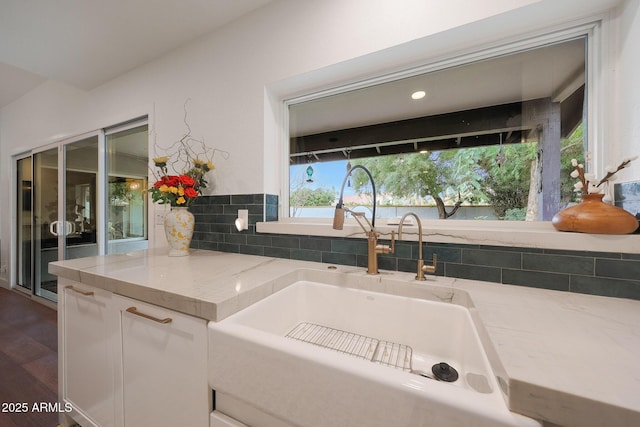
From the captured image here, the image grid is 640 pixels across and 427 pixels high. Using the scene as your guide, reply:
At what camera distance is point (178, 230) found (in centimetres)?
136

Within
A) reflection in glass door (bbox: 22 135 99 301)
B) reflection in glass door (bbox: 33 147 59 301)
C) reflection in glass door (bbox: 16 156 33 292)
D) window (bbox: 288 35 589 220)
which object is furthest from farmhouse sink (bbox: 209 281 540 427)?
reflection in glass door (bbox: 16 156 33 292)

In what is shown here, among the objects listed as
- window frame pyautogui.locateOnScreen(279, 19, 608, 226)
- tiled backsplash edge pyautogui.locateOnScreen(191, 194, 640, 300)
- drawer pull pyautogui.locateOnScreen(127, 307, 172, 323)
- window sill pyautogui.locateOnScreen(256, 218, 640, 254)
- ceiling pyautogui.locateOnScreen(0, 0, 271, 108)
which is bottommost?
drawer pull pyautogui.locateOnScreen(127, 307, 172, 323)

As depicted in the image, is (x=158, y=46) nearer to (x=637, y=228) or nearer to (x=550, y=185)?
(x=550, y=185)

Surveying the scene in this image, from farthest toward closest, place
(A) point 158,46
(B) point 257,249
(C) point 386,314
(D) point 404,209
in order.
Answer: (A) point 158,46, (B) point 257,249, (D) point 404,209, (C) point 386,314

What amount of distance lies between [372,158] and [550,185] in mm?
801

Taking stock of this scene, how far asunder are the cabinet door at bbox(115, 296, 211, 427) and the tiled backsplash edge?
67cm

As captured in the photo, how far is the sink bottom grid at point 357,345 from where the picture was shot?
2.67 feet

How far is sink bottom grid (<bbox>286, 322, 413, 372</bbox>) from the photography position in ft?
2.67

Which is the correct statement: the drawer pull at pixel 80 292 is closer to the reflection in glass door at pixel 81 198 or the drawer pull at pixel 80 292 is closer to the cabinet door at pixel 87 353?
the cabinet door at pixel 87 353

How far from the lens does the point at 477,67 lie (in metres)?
1.14

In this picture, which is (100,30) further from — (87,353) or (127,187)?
(87,353)

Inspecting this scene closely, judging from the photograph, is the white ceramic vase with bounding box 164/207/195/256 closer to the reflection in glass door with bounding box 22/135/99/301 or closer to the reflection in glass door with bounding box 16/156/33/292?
the reflection in glass door with bounding box 22/135/99/301

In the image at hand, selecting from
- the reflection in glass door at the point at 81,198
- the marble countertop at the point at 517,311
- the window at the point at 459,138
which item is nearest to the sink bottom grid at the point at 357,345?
the marble countertop at the point at 517,311

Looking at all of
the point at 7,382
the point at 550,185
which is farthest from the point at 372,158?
the point at 7,382
